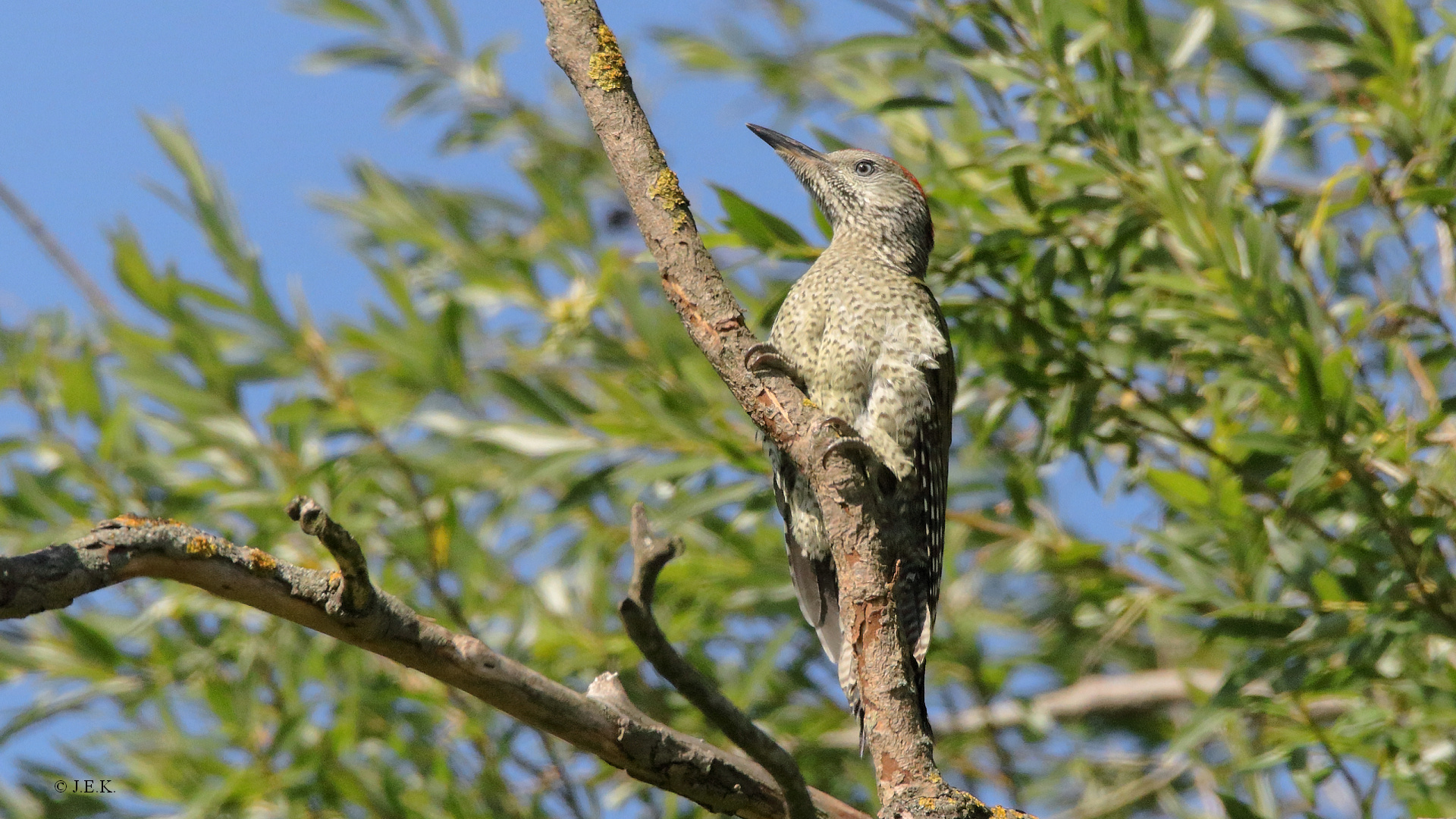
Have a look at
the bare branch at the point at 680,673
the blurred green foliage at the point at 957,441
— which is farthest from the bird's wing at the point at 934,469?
the bare branch at the point at 680,673

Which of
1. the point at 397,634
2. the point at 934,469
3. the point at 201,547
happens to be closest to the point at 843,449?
the point at 397,634

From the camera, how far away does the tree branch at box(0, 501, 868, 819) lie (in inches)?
66.9

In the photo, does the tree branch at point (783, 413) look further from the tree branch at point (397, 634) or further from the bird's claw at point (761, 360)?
the tree branch at point (397, 634)

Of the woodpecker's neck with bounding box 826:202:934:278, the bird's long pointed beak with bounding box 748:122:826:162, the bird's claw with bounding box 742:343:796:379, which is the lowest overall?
the bird's claw with bounding box 742:343:796:379

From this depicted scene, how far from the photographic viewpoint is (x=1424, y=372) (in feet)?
11.8

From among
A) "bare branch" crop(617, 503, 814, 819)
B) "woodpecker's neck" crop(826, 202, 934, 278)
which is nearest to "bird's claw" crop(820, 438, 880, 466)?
"bare branch" crop(617, 503, 814, 819)

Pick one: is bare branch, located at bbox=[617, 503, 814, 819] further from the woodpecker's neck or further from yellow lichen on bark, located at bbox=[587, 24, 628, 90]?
the woodpecker's neck

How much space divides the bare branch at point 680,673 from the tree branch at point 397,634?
0.17 m

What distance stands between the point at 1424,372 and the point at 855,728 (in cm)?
209

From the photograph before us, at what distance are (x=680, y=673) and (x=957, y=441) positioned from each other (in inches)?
141

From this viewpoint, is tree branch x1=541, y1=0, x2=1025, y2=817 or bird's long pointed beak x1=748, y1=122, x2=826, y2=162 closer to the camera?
tree branch x1=541, y1=0, x2=1025, y2=817

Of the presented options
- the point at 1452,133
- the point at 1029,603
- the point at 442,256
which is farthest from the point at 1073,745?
the point at 442,256

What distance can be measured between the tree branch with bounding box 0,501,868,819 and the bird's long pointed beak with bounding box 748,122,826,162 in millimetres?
2311

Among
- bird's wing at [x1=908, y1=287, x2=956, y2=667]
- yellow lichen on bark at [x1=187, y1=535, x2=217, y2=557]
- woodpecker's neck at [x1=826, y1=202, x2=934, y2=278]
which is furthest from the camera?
woodpecker's neck at [x1=826, y1=202, x2=934, y2=278]
